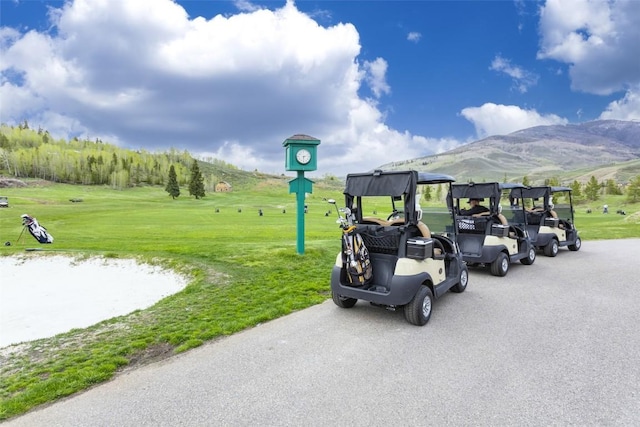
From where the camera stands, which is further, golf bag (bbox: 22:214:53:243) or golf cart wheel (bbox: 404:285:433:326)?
golf bag (bbox: 22:214:53:243)

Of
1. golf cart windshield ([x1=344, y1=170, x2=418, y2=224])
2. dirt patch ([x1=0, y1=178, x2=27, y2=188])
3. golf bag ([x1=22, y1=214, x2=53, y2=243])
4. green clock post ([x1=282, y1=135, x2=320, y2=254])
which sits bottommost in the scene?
golf bag ([x1=22, y1=214, x2=53, y2=243])

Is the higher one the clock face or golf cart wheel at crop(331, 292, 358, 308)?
the clock face

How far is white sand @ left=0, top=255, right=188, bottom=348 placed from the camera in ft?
27.0

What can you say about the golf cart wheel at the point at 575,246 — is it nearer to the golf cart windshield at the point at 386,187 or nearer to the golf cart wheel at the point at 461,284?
the golf cart wheel at the point at 461,284

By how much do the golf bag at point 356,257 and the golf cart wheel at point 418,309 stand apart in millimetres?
851

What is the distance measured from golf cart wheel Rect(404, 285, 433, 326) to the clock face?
6526 mm

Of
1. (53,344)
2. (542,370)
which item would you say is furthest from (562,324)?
(53,344)

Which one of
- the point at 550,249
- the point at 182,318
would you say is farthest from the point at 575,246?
the point at 182,318

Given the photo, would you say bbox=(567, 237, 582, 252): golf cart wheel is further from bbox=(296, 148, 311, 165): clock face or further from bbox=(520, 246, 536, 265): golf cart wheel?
bbox=(296, 148, 311, 165): clock face

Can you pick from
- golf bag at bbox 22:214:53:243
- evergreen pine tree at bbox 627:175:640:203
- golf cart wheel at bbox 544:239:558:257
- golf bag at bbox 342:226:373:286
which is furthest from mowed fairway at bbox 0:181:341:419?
evergreen pine tree at bbox 627:175:640:203

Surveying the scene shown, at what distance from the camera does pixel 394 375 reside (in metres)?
4.11

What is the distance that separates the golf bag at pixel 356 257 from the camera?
230 inches

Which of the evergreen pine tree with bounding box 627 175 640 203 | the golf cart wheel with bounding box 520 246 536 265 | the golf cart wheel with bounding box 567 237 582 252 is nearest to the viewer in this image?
the golf cart wheel with bounding box 520 246 536 265

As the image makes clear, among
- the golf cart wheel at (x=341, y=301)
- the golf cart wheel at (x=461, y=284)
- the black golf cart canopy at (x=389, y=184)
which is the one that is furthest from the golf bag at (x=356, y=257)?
the golf cart wheel at (x=461, y=284)
